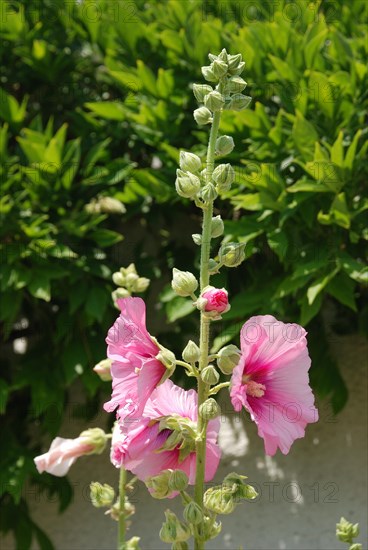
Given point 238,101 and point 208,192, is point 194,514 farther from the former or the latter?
point 238,101

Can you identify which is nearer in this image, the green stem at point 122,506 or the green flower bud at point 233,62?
the green flower bud at point 233,62

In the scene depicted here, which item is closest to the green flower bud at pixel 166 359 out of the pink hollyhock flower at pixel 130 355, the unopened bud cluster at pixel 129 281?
the pink hollyhock flower at pixel 130 355

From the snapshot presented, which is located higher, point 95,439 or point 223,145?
point 223,145

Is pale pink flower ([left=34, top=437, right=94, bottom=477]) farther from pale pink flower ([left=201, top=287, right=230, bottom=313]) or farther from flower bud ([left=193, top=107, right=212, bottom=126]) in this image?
flower bud ([left=193, top=107, right=212, bottom=126])

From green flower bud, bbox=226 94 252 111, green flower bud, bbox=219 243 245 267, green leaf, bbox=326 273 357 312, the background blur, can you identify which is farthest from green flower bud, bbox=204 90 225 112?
green leaf, bbox=326 273 357 312

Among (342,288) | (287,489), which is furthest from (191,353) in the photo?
(287,489)

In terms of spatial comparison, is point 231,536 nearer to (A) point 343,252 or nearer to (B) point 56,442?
(A) point 343,252

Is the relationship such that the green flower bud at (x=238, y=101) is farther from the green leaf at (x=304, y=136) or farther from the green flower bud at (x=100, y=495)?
the green leaf at (x=304, y=136)
